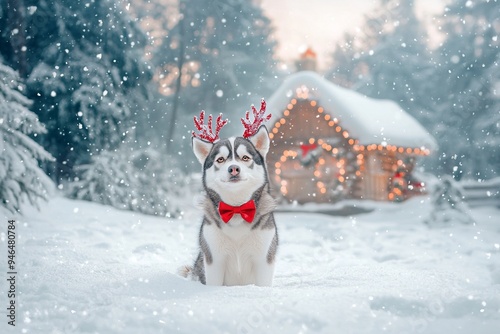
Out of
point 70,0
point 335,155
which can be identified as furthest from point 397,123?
point 70,0

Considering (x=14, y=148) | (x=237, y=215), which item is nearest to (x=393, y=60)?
(x=14, y=148)

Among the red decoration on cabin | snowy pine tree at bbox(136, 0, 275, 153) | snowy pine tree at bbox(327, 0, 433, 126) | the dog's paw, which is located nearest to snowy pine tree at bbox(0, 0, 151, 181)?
the red decoration on cabin

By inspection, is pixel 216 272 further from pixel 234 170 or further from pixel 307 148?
pixel 307 148

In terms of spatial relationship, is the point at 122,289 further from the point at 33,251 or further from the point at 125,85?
the point at 125,85

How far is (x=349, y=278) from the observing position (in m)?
4.38

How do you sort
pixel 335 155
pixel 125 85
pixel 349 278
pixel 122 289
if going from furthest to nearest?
pixel 335 155, pixel 125 85, pixel 349 278, pixel 122 289

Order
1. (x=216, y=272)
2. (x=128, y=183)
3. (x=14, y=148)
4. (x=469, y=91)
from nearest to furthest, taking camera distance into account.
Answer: (x=216, y=272)
(x=14, y=148)
(x=128, y=183)
(x=469, y=91)

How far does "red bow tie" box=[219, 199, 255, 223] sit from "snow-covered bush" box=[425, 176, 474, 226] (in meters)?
8.31

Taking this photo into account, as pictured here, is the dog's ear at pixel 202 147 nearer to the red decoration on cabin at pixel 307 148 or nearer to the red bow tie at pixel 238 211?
the red bow tie at pixel 238 211

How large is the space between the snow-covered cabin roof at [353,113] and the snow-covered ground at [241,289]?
6098 millimetres

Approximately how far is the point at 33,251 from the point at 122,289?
6.95ft

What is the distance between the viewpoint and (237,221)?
11.9 ft

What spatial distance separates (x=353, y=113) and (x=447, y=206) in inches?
166

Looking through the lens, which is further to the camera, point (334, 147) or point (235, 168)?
point (334, 147)
